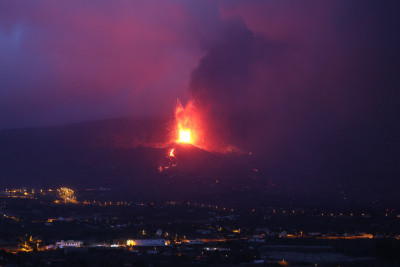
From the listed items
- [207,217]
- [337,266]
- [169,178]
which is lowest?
[337,266]

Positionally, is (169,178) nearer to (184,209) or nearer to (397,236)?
(184,209)

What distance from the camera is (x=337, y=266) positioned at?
38062 mm

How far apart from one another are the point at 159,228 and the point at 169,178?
3831 cm

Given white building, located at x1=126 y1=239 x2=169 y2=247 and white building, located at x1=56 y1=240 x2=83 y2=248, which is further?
white building, located at x1=126 y1=239 x2=169 y2=247

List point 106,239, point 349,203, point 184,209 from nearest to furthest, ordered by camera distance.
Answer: point 106,239 < point 184,209 < point 349,203

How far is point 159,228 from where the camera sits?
58.3 meters

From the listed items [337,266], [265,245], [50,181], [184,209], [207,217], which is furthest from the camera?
[50,181]

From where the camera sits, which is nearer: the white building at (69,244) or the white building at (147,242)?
the white building at (69,244)

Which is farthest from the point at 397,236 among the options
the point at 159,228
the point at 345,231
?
the point at 159,228

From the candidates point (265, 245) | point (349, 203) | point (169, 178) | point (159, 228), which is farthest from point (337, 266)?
point (169, 178)

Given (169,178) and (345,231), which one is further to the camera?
(169,178)

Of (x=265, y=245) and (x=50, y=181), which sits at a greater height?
(x=50, y=181)

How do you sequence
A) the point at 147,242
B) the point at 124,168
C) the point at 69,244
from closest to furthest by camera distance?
the point at 69,244 → the point at 147,242 → the point at 124,168

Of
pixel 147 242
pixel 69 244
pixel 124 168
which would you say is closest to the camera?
pixel 69 244
